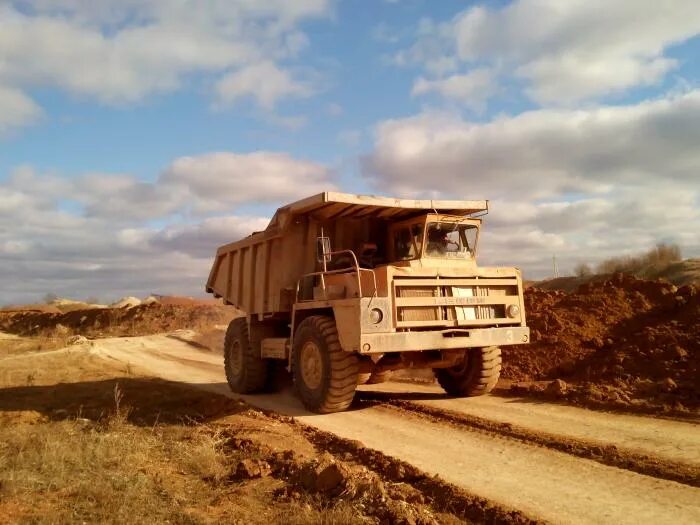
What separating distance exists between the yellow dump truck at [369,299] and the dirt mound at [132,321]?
2107 cm

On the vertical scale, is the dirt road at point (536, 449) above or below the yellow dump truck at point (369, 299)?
below

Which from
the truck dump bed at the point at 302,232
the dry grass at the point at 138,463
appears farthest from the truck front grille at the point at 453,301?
the dry grass at the point at 138,463

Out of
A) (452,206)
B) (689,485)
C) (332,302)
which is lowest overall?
(689,485)

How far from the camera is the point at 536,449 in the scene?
6059 millimetres

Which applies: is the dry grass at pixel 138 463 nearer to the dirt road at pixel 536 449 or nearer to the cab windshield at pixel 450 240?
the dirt road at pixel 536 449

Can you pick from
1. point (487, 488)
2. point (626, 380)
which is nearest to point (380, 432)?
point (487, 488)

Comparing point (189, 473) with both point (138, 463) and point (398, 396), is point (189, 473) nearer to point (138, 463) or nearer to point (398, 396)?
point (138, 463)

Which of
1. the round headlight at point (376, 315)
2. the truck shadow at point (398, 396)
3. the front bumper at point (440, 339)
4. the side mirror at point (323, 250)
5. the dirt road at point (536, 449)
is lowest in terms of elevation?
the dirt road at point (536, 449)

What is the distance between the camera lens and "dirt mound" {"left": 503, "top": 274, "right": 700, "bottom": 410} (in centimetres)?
878

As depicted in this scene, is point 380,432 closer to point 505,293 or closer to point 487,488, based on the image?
point 487,488

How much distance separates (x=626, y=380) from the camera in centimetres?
939

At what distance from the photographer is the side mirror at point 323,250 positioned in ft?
29.7

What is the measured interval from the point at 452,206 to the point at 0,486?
688cm

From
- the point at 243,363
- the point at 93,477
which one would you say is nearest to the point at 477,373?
the point at 243,363
